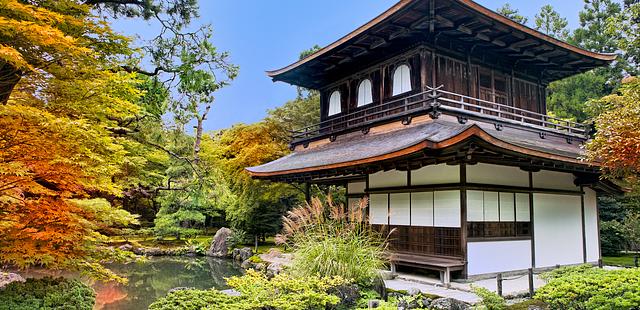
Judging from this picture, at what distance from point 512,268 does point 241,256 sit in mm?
8833

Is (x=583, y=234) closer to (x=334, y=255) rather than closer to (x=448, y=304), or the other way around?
(x=448, y=304)

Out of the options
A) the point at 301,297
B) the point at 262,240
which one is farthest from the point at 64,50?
the point at 262,240

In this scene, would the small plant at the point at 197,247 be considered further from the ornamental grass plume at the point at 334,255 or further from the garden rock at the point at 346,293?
the garden rock at the point at 346,293

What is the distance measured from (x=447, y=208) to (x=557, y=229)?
309 cm

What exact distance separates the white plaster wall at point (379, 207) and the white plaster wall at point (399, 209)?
17cm

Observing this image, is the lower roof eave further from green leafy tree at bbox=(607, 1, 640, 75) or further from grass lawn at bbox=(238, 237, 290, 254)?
grass lawn at bbox=(238, 237, 290, 254)

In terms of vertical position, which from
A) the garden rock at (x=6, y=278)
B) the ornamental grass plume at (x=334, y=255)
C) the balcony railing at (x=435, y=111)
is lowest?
the garden rock at (x=6, y=278)

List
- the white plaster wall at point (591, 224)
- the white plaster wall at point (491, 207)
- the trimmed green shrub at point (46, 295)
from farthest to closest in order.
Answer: the white plaster wall at point (591, 224) < the white plaster wall at point (491, 207) < the trimmed green shrub at point (46, 295)

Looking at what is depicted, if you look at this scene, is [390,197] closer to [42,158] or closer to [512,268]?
[512,268]

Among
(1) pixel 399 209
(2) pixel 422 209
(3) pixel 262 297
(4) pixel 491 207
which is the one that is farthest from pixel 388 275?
A: (3) pixel 262 297

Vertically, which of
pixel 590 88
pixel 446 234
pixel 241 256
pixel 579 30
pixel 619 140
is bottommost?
pixel 241 256

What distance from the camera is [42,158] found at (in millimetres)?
3967

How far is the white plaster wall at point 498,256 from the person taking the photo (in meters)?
7.49

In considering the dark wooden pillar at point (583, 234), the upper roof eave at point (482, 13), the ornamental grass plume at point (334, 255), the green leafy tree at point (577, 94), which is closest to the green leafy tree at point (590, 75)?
the green leafy tree at point (577, 94)
